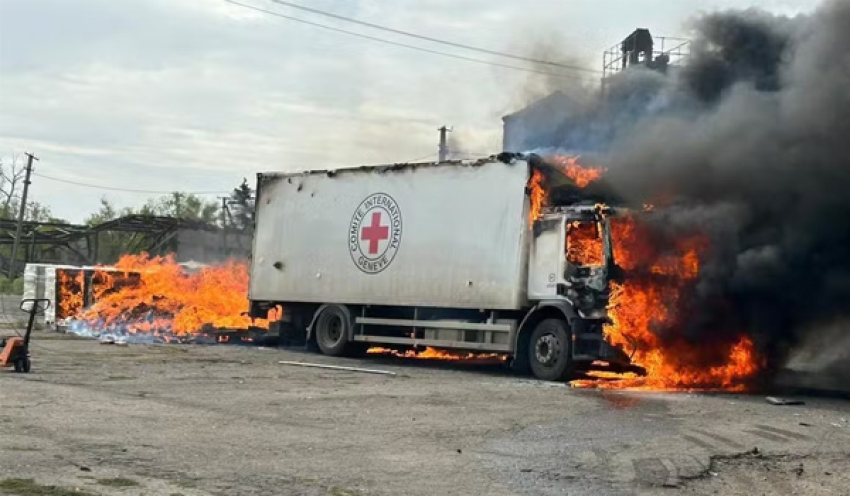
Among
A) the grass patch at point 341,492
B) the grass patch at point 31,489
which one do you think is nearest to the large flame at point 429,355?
the grass patch at point 341,492

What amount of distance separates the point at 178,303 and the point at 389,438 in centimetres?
1479

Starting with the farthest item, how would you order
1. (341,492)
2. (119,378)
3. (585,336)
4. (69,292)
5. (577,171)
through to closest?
1. (69,292)
2. (577,171)
3. (585,336)
4. (119,378)
5. (341,492)

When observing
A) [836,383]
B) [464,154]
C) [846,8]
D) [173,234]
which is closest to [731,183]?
[846,8]

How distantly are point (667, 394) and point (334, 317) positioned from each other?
7.65 meters

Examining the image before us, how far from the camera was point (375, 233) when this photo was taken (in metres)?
17.2

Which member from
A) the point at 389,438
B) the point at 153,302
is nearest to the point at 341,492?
the point at 389,438

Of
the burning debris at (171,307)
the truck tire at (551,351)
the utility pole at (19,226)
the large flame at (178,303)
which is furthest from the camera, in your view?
the utility pole at (19,226)

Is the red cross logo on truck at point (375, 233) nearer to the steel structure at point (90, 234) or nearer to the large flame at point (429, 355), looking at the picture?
the large flame at point (429, 355)

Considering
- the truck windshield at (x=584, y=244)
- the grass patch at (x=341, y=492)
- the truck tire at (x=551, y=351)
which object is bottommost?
the grass patch at (x=341, y=492)

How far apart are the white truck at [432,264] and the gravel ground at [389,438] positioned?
1292 mm

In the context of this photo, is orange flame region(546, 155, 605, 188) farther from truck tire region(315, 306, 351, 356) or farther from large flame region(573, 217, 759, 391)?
truck tire region(315, 306, 351, 356)

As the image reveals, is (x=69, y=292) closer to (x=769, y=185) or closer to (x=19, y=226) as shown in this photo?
(x=769, y=185)

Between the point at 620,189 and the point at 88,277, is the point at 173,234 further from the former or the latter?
the point at 620,189

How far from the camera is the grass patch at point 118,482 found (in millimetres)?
5949
